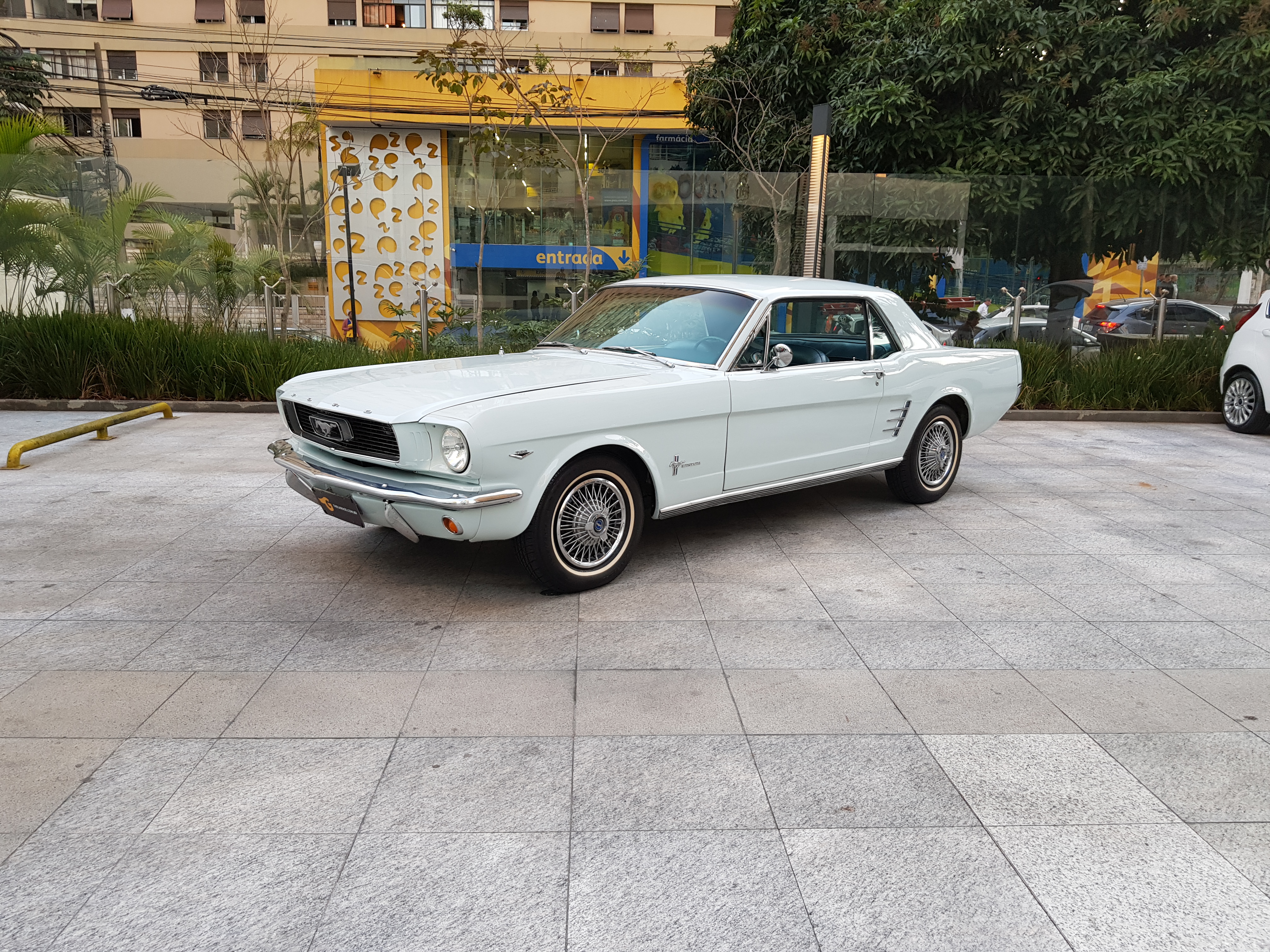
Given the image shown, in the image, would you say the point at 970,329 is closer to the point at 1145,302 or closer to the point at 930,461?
the point at 1145,302

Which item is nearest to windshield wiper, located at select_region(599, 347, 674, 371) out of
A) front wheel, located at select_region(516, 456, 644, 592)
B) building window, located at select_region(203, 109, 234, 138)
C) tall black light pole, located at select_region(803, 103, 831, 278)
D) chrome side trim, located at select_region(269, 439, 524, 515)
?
front wheel, located at select_region(516, 456, 644, 592)

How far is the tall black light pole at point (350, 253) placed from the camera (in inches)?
703

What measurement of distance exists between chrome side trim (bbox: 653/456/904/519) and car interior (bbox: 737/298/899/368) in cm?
70

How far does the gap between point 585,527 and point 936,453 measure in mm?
3269

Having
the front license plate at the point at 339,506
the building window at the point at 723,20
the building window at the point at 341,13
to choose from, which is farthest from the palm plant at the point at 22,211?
the building window at the point at 341,13

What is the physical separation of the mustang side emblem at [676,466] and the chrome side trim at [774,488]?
19 centimetres

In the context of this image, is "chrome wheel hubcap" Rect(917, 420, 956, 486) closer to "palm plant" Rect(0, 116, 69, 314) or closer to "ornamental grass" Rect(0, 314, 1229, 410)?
"ornamental grass" Rect(0, 314, 1229, 410)

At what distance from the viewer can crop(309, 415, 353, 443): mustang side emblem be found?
4.79 meters

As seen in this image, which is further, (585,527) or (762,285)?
(762,285)

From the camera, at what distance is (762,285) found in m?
6.10

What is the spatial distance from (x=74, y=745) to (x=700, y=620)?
103 inches

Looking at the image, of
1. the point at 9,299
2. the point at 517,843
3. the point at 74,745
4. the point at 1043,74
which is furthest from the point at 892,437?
the point at 9,299

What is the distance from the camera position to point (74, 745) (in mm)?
3416

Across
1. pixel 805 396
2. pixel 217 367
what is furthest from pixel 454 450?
pixel 217 367
